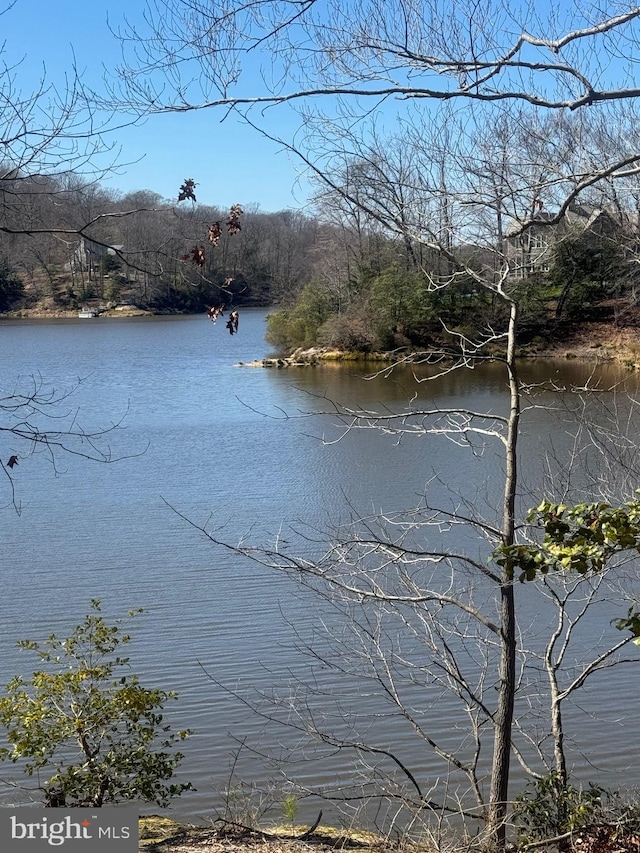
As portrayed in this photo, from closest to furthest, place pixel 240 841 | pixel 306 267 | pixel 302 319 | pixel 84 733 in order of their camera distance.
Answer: pixel 240 841 → pixel 84 733 → pixel 302 319 → pixel 306 267

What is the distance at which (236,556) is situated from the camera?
1094 cm

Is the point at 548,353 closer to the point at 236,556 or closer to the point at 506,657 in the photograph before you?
the point at 236,556

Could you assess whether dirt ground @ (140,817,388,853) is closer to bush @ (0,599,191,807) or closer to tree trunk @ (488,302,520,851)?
bush @ (0,599,191,807)

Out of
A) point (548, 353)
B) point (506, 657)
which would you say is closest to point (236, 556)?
point (506, 657)

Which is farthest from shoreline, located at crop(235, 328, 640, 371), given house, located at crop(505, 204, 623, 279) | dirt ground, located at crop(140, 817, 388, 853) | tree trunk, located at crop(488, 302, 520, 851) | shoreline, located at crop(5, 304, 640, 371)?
dirt ground, located at crop(140, 817, 388, 853)

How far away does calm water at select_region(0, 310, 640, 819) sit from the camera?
275 inches

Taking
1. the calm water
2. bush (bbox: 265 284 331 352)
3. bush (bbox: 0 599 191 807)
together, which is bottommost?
the calm water

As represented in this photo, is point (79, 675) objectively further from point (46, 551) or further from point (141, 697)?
point (46, 551)

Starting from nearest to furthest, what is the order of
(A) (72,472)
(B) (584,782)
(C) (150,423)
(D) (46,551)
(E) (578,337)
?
1. (B) (584,782)
2. (D) (46,551)
3. (A) (72,472)
4. (C) (150,423)
5. (E) (578,337)

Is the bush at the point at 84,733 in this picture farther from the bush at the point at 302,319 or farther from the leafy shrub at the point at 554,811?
the bush at the point at 302,319

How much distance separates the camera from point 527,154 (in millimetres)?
4695

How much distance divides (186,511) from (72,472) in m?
3.53

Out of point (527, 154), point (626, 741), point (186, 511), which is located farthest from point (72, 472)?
point (527, 154)

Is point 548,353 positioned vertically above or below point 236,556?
above
